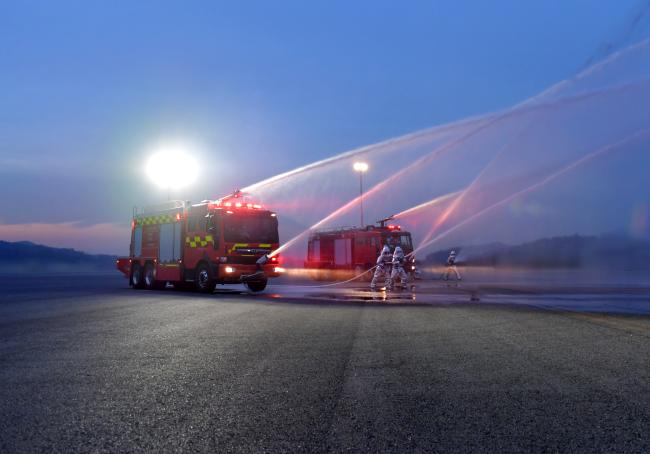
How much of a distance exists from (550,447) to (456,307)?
1067cm

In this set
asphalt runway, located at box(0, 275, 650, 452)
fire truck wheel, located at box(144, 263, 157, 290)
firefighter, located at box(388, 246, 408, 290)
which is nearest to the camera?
asphalt runway, located at box(0, 275, 650, 452)

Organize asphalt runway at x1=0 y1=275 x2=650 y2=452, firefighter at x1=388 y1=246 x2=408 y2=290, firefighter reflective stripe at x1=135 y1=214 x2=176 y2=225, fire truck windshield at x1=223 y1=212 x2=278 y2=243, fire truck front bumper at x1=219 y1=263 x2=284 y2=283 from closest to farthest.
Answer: asphalt runway at x1=0 y1=275 x2=650 y2=452
fire truck front bumper at x1=219 y1=263 x2=284 y2=283
fire truck windshield at x1=223 y1=212 x2=278 y2=243
firefighter at x1=388 y1=246 x2=408 y2=290
firefighter reflective stripe at x1=135 y1=214 x2=176 y2=225

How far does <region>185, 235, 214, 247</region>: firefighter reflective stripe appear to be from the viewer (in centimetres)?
2109

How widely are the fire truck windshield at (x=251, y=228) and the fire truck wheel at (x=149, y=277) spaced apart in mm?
5300

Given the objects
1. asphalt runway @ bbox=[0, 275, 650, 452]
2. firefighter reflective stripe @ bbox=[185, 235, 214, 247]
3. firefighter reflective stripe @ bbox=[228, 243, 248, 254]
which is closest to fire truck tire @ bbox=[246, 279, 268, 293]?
firefighter reflective stripe @ bbox=[228, 243, 248, 254]

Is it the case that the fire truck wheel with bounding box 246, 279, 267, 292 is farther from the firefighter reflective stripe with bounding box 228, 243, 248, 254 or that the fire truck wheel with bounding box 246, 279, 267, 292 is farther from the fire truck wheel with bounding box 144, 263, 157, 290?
the fire truck wheel with bounding box 144, 263, 157, 290

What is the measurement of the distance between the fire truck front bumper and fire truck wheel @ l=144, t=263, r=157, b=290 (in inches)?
205

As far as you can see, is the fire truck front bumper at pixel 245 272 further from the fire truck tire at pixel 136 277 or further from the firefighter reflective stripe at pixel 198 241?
the fire truck tire at pixel 136 277

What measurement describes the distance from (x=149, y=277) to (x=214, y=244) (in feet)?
17.9

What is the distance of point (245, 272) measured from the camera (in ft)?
68.2

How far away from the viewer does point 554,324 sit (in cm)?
1086

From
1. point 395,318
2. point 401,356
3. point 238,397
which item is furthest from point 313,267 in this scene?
point 238,397

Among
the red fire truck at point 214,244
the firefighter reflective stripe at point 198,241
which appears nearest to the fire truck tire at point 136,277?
the red fire truck at point 214,244

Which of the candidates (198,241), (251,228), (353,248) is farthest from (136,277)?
(353,248)
